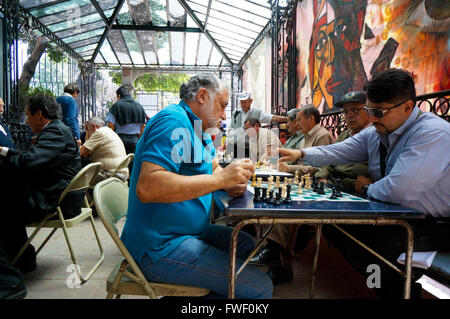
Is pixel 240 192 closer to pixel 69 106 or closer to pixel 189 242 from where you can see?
pixel 189 242

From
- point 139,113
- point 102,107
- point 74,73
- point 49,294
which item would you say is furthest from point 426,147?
point 102,107

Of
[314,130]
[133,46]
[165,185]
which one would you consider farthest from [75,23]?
[165,185]

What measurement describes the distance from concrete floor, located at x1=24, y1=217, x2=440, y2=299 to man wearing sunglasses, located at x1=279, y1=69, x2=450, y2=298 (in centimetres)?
65

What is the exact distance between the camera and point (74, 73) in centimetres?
1260

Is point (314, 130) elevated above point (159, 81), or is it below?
below

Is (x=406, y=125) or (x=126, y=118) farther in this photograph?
(x=126, y=118)

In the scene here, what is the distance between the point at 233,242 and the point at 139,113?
4.51 m

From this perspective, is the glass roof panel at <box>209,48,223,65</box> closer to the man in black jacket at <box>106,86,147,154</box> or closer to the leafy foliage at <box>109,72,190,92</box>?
the leafy foliage at <box>109,72,190,92</box>

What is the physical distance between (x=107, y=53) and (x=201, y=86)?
14190 millimetres

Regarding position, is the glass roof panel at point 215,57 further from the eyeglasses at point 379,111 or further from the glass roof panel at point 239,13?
the eyeglasses at point 379,111

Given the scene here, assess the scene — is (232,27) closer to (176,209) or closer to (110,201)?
(110,201)

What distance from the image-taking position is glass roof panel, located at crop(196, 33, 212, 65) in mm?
12900

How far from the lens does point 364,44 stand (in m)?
3.99

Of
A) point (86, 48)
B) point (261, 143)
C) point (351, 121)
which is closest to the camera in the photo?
point (351, 121)
